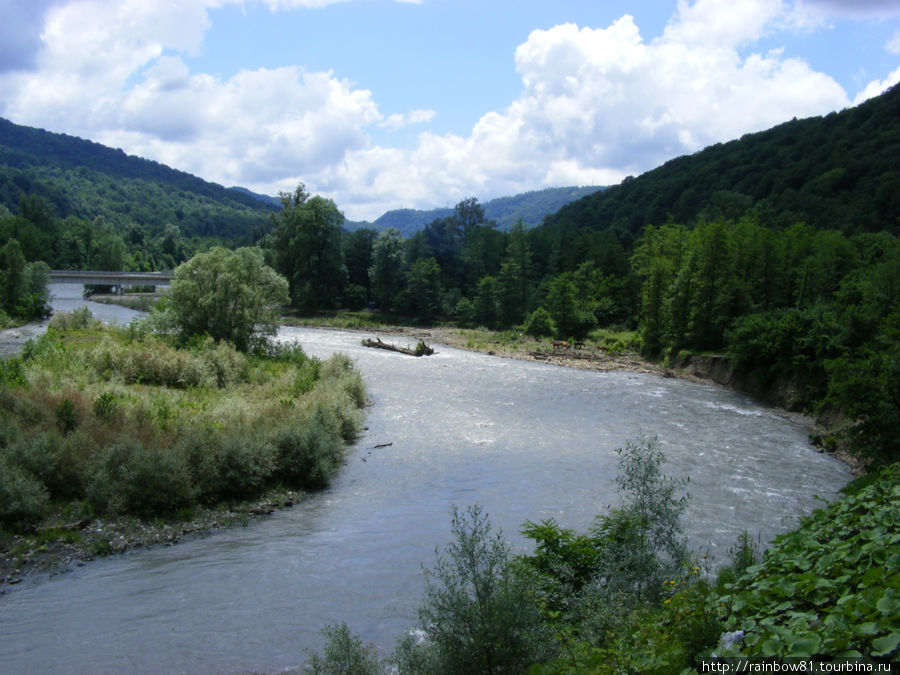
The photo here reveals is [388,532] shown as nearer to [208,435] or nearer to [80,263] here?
[208,435]

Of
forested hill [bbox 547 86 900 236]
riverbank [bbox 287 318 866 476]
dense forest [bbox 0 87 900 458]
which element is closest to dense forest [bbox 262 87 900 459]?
dense forest [bbox 0 87 900 458]

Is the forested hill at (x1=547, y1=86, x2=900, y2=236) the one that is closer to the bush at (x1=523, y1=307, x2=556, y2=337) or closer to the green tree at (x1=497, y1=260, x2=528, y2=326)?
the green tree at (x1=497, y1=260, x2=528, y2=326)

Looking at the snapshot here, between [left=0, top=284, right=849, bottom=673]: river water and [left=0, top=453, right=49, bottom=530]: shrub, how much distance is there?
2.49m

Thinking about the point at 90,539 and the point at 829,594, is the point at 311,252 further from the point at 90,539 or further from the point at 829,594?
the point at 829,594

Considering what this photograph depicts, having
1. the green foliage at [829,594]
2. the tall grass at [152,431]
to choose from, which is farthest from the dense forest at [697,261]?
the tall grass at [152,431]

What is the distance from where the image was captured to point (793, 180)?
3098 inches

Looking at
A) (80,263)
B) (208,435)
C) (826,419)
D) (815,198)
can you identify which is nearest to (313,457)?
(208,435)

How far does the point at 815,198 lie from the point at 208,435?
7493 centimetres

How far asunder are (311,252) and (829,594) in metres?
74.7

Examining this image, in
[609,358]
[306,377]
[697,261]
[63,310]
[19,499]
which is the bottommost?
[19,499]

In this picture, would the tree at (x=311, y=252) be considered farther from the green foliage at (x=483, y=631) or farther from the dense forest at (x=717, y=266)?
the green foliage at (x=483, y=631)

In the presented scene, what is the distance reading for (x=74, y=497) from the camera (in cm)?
1514

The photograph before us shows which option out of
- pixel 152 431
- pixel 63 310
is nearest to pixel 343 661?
pixel 152 431

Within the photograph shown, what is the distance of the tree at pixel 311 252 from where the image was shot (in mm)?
74625
